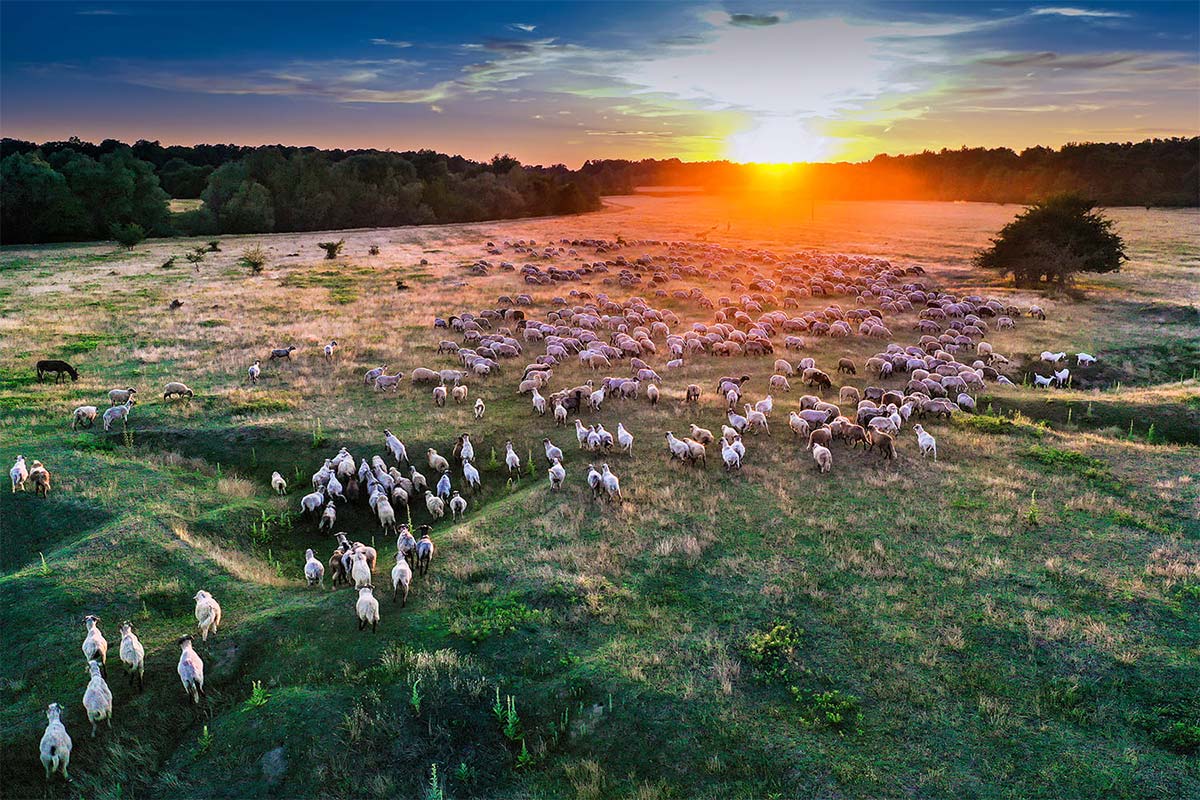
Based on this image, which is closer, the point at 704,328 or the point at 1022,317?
the point at 704,328

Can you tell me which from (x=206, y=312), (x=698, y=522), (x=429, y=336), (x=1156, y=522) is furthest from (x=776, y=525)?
(x=206, y=312)

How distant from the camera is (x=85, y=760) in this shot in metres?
8.62

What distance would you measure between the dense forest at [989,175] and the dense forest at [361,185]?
→ 0.31 meters

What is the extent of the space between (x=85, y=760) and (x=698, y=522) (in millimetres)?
11265

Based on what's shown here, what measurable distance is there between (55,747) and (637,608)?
8.52 metres

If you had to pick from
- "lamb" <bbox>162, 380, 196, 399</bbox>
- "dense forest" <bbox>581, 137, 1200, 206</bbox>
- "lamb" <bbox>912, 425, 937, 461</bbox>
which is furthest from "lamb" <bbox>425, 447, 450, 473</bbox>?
"dense forest" <bbox>581, 137, 1200, 206</bbox>

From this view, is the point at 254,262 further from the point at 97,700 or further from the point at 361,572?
the point at 97,700

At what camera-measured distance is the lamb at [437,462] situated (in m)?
17.6

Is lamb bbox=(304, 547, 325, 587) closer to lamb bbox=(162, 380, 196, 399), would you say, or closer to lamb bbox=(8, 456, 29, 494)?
lamb bbox=(8, 456, 29, 494)

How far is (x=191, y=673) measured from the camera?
9.48m

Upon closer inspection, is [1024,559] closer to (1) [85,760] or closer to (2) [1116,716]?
(2) [1116,716]

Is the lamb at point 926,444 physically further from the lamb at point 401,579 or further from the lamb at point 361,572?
the lamb at point 361,572

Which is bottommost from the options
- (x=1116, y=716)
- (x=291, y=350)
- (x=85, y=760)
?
(x=85, y=760)

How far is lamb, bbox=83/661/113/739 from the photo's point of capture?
29.1 ft
